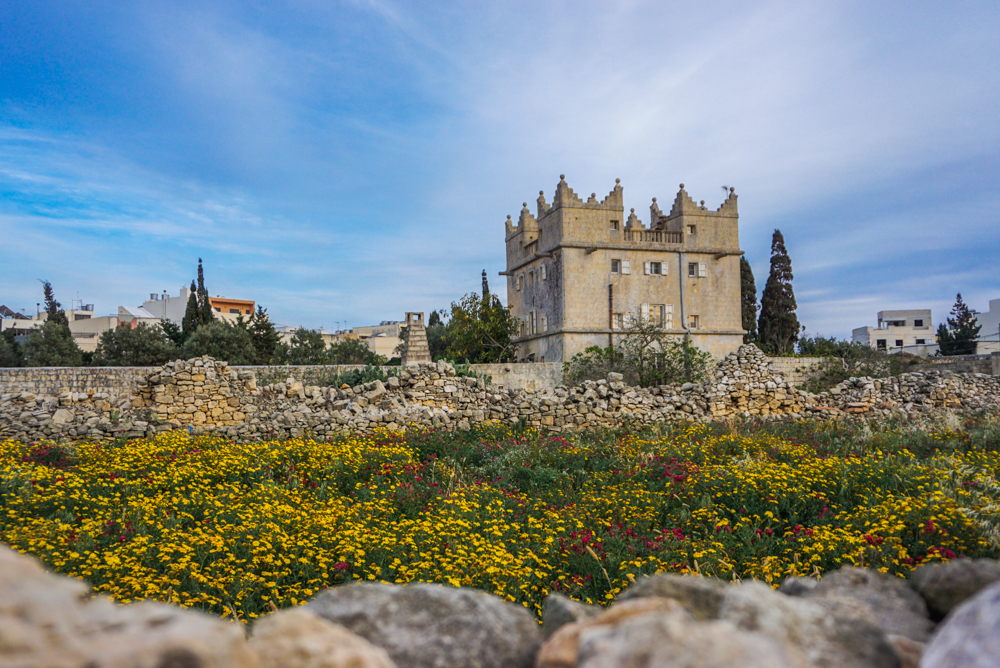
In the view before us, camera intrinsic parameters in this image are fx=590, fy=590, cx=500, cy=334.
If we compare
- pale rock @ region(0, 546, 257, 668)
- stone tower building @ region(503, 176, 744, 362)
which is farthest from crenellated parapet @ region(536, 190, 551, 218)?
pale rock @ region(0, 546, 257, 668)

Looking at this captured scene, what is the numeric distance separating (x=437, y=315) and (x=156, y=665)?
64744mm

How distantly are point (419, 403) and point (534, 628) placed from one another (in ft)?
46.9

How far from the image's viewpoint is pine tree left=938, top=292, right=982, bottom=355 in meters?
57.2

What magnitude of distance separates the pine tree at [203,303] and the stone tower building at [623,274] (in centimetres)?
2503

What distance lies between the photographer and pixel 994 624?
1.60m

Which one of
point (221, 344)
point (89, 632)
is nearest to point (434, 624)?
point (89, 632)

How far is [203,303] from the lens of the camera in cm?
4512

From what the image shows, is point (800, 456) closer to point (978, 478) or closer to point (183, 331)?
point (978, 478)

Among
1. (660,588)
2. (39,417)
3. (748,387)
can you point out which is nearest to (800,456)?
(748,387)

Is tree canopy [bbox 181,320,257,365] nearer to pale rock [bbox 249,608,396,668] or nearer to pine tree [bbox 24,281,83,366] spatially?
pine tree [bbox 24,281,83,366]

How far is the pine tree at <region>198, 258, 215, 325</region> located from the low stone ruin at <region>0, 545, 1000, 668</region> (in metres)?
46.1

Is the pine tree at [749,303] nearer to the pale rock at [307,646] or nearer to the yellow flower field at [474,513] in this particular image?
the yellow flower field at [474,513]

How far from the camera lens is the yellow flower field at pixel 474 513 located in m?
5.75

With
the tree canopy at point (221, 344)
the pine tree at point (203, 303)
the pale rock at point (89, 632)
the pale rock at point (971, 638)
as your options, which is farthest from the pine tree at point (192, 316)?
the pale rock at point (971, 638)
